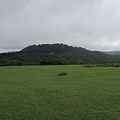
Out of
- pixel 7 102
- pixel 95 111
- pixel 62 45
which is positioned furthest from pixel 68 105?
pixel 62 45

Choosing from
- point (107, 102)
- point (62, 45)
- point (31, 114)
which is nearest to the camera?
point (31, 114)

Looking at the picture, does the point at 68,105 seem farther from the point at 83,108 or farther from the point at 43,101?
the point at 43,101

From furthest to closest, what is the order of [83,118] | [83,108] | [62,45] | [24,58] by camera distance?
[62,45], [24,58], [83,108], [83,118]

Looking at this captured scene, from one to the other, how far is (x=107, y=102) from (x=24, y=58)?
43.2 meters

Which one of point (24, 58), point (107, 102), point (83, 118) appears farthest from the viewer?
point (24, 58)

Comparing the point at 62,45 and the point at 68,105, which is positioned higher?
the point at 62,45

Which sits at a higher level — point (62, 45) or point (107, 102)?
point (62, 45)

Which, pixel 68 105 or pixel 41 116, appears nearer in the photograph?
pixel 41 116

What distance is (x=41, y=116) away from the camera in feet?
13.4

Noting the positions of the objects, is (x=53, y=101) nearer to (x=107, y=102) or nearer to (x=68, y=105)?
(x=68, y=105)

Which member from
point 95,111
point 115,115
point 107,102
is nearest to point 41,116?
point 95,111

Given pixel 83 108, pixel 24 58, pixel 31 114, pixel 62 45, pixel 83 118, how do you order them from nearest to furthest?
pixel 83 118 → pixel 31 114 → pixel 83 108 → pixel 24 58 → pixel 62 45

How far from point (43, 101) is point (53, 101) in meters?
0.29

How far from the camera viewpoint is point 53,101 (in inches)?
212
